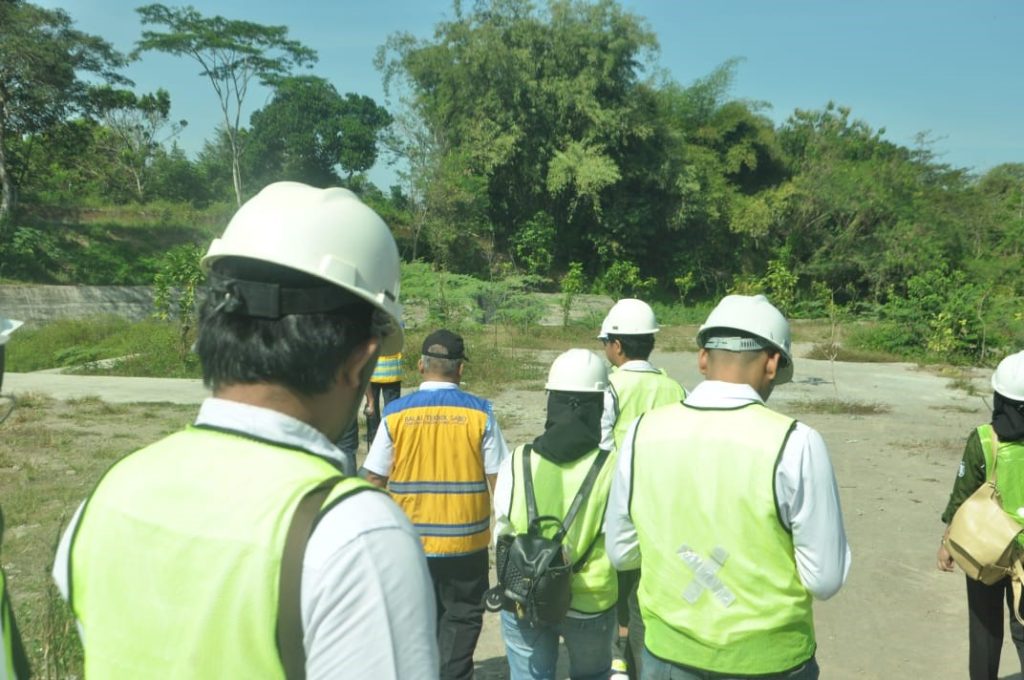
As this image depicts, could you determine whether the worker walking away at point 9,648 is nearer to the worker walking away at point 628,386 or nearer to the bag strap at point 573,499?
the bag strap at point 573,499

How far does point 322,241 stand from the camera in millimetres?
1335

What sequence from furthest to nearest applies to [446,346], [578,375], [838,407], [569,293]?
[569,293], [838,407], [446,346], [578,375]

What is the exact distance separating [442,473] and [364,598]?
3030 mm

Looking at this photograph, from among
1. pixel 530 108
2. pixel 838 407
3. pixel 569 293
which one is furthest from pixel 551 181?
pixel 838 407

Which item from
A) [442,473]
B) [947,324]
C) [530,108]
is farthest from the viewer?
[530,108]

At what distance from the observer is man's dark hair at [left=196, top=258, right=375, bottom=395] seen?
1303 millimetres

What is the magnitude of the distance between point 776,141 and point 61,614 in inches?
1596

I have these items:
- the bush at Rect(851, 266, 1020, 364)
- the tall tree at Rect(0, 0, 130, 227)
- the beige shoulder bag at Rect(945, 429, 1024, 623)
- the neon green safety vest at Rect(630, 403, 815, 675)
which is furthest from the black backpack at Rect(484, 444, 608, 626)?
the tall tree at Rect(0, 0, 130, 227)

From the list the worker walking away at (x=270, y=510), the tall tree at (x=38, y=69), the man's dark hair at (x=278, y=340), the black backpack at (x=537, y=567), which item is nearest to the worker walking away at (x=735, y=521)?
the black backpack at (x=537, y=567)

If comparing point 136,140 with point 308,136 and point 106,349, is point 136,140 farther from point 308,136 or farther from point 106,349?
point 106,349

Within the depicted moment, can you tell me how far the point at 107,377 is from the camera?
16547mm

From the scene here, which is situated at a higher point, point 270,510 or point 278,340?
point 278,340

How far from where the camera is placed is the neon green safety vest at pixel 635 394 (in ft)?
15.1

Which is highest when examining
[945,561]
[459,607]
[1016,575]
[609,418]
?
[609,418]
